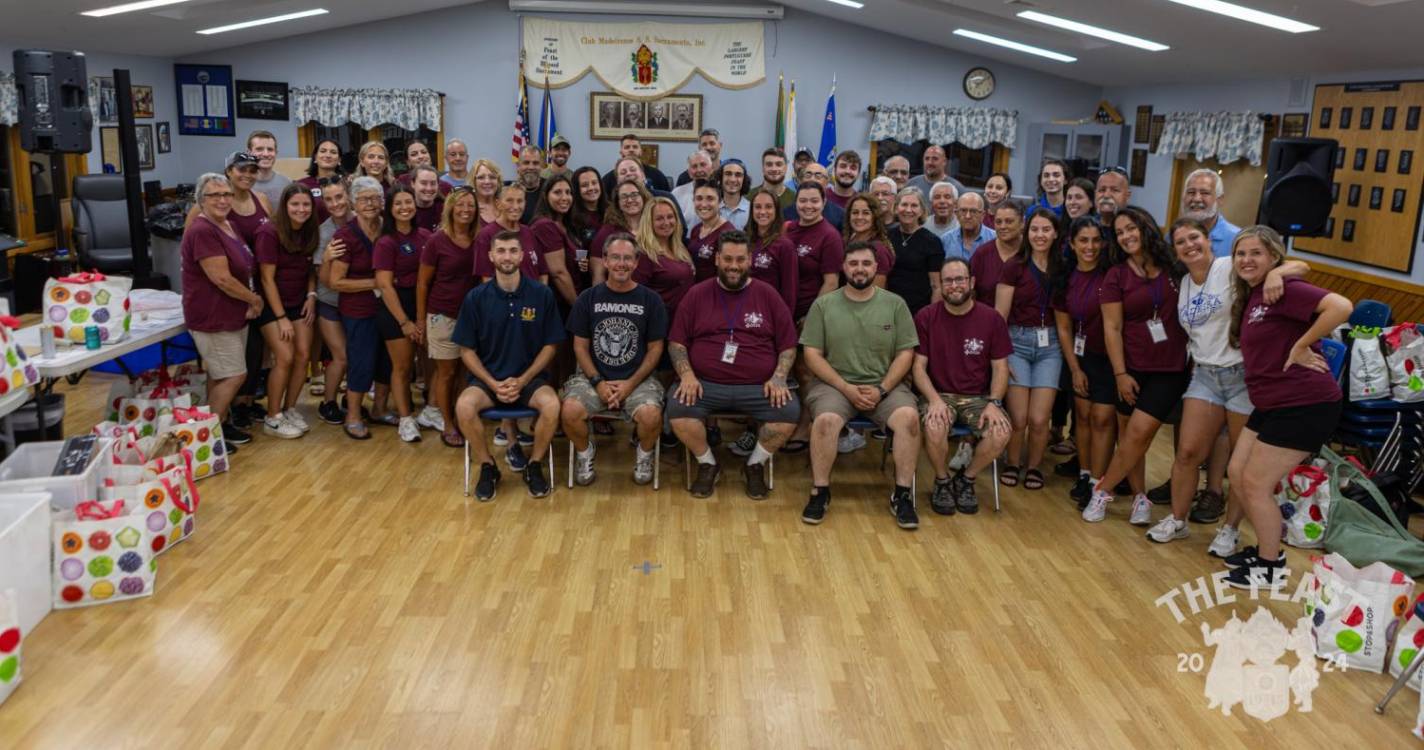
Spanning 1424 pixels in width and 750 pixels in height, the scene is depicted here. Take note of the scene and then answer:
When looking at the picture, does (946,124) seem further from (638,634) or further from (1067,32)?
(638,634)

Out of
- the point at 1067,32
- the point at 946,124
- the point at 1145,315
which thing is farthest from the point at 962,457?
the point at 946,124

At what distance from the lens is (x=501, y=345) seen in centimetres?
504

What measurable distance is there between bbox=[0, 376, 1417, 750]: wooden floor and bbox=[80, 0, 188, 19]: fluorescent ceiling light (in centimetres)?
458

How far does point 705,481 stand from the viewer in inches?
200

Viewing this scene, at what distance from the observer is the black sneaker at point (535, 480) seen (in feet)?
16.3

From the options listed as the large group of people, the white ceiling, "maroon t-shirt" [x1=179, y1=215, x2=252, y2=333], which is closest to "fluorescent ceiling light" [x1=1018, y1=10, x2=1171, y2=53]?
the white ceiling

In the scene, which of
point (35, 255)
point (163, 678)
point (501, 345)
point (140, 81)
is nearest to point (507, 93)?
point (140, 81)

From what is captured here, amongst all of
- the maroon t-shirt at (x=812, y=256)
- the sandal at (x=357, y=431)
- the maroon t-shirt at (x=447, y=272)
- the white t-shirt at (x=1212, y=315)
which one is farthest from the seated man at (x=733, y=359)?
the sandal at (x=357, y=431)

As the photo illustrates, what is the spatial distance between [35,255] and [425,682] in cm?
752

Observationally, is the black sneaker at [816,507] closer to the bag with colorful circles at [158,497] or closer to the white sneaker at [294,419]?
the bag with colorful circles at [158,497]

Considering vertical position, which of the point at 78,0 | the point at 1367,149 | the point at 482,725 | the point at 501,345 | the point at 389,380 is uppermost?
the point at 78,0

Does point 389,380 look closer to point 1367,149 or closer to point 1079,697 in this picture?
point 1079,697

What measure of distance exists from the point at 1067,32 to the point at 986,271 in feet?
14.3

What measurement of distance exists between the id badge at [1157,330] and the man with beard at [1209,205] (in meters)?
0.47
